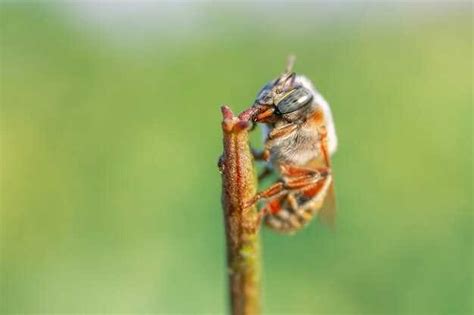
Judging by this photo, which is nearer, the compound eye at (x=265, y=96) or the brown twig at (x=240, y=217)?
the brown twig at (x=240, y=217)

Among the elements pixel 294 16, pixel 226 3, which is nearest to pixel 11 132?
pixel 226 3

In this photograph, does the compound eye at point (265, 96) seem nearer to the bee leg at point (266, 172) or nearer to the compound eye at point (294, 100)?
the compound eye at point (294, 100)

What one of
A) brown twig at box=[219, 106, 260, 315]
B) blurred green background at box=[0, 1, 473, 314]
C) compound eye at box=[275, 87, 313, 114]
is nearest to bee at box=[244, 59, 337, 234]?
compound eye at box=[275, 87, 313, 114]

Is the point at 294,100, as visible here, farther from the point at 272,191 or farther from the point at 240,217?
the point at 240,217

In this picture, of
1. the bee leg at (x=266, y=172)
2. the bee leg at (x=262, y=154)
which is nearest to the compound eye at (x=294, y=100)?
the bee leg at (x=262, y=154)

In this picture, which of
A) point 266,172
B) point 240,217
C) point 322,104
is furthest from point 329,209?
point 240,217

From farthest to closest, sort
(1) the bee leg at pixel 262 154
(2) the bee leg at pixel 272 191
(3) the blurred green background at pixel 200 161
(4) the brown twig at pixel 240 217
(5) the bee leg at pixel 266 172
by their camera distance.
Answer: (3) the blurred green background at pixel 200 161
(5) the bee leg at pixel 266 172
(1) the bee leg at pixel 262 154
(2) the bee leg at pixel 272 191
(4) the brown twig at pixel 240 217

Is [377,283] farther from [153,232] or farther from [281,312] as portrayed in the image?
[153,232]

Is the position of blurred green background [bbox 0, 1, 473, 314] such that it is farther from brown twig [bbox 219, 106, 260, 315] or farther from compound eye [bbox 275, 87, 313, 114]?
brown twig [bbox 219, 106, 260, 315]
